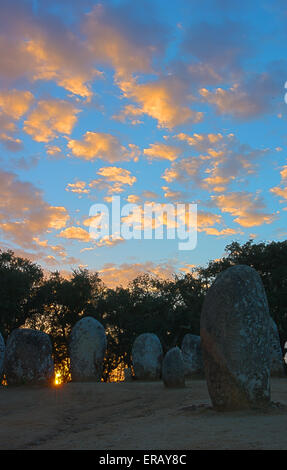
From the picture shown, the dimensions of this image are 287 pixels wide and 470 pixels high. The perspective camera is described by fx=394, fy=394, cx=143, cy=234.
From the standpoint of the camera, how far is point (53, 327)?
3297 centimetres

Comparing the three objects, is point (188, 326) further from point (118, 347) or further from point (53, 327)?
point (53, 327)

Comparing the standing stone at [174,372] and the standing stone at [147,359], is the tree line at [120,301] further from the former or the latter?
the standing stone at [174,372]

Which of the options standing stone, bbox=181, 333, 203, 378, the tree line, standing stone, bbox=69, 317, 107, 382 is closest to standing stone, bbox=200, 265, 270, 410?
standing stone, bbox=69, 317, 107, 382

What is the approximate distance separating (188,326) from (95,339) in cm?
1405

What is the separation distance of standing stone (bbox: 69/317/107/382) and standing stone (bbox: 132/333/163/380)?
3.35m

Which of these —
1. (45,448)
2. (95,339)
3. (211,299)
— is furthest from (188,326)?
(45,448)

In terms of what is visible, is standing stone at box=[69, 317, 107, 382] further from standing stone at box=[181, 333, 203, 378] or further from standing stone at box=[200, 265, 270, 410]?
standing stone at box=[200, 265, 270, 410]

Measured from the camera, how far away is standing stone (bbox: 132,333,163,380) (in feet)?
76.6

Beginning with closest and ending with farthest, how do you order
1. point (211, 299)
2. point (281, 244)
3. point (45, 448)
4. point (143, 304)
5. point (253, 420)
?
point (45, 448) → point (253, 420) → point (211, 299) → point (281, 244) → point (143, 304)

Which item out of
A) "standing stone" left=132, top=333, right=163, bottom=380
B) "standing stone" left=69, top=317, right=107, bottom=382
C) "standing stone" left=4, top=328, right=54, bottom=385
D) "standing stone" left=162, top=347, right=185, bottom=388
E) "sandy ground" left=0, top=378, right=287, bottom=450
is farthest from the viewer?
"standing stone" left=132, top=333, right=163, bottom=380

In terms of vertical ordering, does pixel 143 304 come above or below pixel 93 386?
above

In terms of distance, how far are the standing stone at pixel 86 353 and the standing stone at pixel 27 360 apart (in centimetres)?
354

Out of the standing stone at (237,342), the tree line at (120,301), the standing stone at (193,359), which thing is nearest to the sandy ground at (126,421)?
the standing stone at (237,342)

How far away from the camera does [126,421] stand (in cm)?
913
